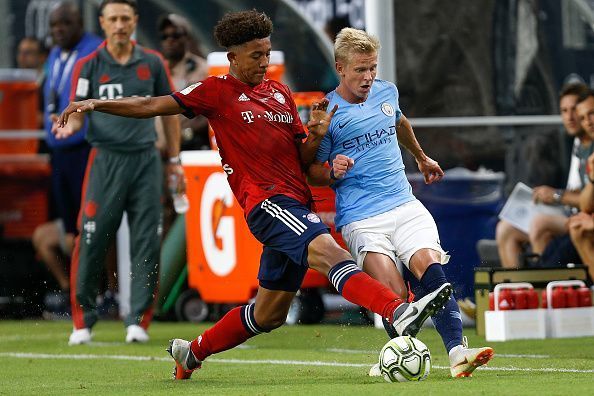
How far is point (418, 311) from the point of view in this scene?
733 cm

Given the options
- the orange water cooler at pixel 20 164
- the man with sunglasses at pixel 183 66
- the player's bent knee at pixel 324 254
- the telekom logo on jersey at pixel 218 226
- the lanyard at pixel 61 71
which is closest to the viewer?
the player's bent knee at pixel 324 254

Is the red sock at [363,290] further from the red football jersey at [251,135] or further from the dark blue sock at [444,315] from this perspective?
the red football jersey at [251,135]

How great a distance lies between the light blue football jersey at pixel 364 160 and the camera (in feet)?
27.5

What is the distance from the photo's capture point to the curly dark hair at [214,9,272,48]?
8.21 metres

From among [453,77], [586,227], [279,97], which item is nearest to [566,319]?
[586,227]

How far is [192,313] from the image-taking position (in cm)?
1452

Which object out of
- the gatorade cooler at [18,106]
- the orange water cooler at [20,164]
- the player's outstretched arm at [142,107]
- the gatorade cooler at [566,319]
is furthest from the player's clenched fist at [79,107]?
the orange water cooler at [20,164]

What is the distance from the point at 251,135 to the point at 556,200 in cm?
526

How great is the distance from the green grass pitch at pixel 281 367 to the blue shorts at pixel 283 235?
0.55 metres

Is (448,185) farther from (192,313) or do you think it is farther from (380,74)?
(192,313)

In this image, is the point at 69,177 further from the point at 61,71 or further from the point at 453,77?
the point at 453,77

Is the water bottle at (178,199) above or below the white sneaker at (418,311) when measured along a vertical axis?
below

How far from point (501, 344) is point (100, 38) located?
581 centimetres

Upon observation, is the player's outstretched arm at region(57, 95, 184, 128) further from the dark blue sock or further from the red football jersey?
the dark blue sock
